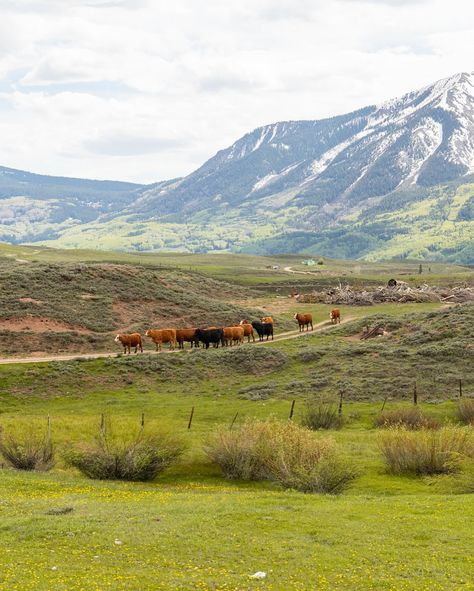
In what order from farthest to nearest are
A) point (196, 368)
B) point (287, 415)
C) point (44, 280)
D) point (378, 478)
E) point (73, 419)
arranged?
point (44, 280) < point (196, 368) < point (287, 415) < point (73, 419) < point (378, 478)

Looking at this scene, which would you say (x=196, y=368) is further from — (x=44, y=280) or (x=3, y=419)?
(x=44, y=280)

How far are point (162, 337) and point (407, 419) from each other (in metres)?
30.8

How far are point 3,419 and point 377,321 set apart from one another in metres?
45.6

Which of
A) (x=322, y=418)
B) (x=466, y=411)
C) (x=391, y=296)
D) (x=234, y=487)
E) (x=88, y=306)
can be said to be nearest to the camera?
(x=234, y=487)

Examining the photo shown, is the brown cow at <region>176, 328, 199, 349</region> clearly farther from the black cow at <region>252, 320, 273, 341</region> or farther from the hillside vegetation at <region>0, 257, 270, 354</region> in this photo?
the black cow at <region>252, 320, 273, 341</region>

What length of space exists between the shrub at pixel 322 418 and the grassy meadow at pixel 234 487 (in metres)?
0.94

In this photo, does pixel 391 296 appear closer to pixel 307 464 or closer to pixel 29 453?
pixel 307 464

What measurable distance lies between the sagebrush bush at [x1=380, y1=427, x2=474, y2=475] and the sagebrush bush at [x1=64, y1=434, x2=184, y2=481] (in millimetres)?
10389

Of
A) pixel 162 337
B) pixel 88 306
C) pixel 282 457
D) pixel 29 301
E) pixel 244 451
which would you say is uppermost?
pixel 29 301

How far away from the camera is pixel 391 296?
101188 millimetres

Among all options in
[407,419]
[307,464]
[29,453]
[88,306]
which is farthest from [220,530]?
[88,306]

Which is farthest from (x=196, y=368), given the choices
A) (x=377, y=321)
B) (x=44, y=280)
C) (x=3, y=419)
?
(x=44, y=280)

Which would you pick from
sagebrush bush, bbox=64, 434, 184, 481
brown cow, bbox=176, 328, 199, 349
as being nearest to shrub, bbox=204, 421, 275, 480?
sagebrush bush, bbox=64, 434, 184, 481

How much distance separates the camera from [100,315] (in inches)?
2955
